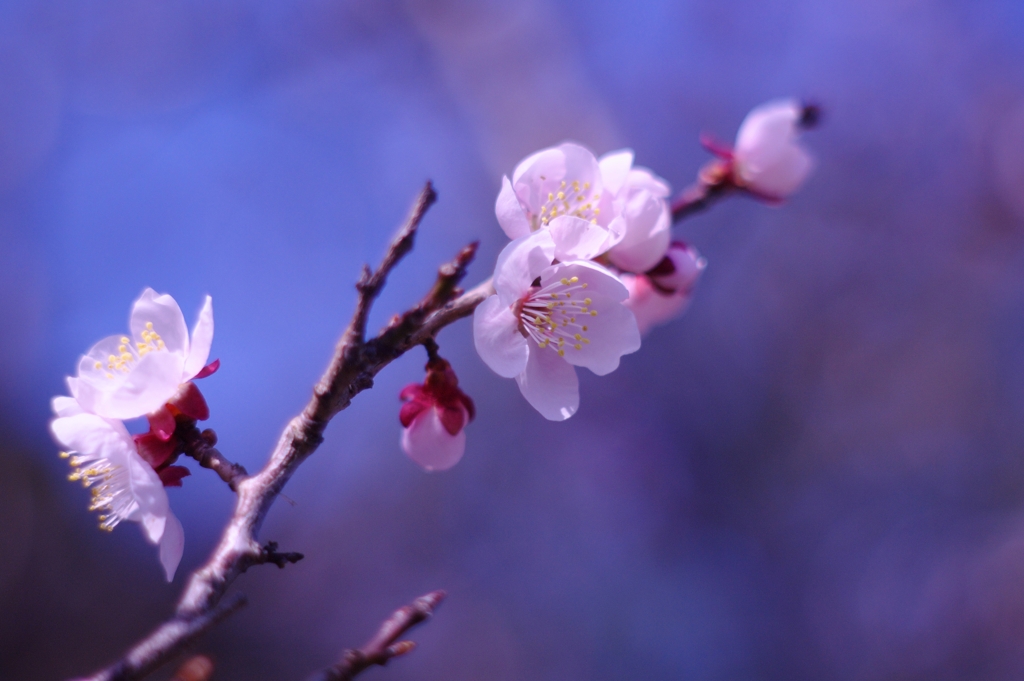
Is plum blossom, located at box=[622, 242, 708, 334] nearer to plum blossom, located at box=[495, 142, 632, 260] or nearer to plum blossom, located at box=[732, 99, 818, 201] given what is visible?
plum blossom, located at box=[495, 142, 632, 260]

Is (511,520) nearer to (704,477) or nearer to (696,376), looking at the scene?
(704,477)

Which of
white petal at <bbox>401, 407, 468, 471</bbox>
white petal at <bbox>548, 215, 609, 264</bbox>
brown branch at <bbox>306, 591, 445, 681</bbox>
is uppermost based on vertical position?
white petal at <bbox>548, 215, 609, 264</bbox>

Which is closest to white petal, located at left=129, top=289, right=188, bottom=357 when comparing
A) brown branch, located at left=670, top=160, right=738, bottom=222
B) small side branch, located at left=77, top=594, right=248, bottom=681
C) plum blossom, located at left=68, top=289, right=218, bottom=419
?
plum blossom, located at left=68, top=289, right=218, bottom=419

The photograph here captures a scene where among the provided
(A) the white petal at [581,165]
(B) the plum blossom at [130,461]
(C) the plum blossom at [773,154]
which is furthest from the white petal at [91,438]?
(C) the plum blossom at [773,154]

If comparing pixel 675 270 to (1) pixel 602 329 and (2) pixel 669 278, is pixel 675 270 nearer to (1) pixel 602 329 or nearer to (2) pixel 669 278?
(2) pixel 669 278

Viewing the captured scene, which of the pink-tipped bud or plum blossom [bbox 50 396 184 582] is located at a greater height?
the pink-tipped bud

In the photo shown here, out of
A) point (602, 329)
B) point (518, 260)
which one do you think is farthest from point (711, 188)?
point (518, 260)
